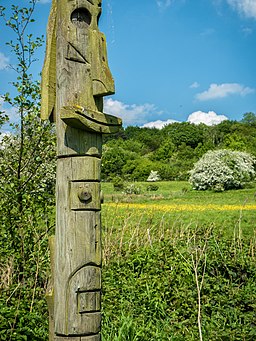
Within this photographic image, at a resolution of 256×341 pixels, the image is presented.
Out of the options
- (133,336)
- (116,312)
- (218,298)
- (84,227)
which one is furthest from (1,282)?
(84,227)

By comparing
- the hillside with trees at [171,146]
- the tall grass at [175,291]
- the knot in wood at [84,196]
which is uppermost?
the hillside with trees at [171,146]

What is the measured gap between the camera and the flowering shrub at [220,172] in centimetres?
2627

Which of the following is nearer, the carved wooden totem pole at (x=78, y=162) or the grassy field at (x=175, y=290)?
the carved wooden totem pole at (x=78, y=162)

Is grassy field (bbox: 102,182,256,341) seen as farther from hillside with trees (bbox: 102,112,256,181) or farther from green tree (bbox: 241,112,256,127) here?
green tree (bbox: 241,112,256,127)

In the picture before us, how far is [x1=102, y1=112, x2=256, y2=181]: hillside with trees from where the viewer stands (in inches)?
1586

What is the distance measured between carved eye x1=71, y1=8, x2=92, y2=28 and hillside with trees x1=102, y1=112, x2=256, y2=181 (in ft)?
85.0

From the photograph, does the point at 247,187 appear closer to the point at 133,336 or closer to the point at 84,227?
the point at 133,336

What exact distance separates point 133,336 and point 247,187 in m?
24.2

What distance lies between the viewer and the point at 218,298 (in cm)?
546

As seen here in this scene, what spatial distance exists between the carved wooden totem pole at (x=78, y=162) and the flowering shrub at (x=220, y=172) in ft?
78.3

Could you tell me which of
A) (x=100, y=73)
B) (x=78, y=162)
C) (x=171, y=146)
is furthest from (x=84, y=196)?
(x=171, y=146)

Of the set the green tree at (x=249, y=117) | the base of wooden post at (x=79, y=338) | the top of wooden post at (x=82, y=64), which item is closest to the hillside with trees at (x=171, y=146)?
the green tree at (x=249, y=117)

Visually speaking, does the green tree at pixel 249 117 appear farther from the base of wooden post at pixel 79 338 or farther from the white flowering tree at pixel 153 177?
the base of wooden post at pixel 79 338

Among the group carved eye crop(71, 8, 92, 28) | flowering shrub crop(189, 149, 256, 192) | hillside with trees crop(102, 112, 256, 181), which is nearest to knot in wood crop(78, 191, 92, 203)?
carved eye crop(71, 8, 92, 28)
